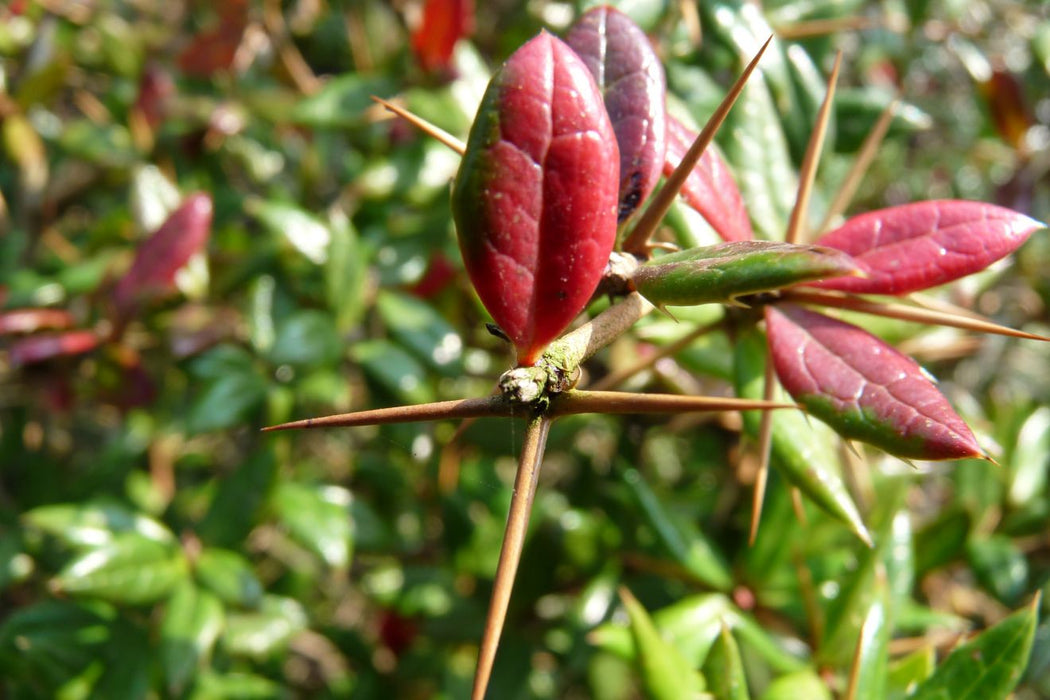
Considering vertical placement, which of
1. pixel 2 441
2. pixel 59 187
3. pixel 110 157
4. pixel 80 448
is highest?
pixel 110 157

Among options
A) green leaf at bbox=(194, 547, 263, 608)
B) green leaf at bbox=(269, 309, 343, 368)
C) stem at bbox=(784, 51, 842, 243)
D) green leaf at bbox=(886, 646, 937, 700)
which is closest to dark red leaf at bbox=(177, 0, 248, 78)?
green leaf at bbox=(269, 309, 343, 368)

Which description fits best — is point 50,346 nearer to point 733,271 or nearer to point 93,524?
point 93,524

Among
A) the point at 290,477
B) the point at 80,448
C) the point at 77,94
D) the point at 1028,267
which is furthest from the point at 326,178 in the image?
the point at 1028,267

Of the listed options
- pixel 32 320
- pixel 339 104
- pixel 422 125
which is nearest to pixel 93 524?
pixel 32 320

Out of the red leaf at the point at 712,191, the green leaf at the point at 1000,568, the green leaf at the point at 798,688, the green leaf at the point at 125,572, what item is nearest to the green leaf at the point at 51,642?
the green leaf at the point at 125,572

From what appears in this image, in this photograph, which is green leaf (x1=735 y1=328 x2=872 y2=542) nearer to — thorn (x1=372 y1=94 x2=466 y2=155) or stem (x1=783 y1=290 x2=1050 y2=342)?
stem (x1=783 y1=290 x2=1050 y2=342)

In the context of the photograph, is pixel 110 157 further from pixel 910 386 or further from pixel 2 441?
pixel 910 386
